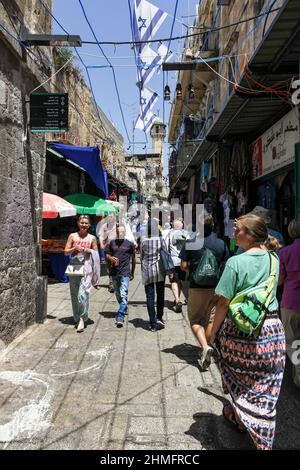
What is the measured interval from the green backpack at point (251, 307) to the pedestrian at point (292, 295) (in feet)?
4.77

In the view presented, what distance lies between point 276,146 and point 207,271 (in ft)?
12.3

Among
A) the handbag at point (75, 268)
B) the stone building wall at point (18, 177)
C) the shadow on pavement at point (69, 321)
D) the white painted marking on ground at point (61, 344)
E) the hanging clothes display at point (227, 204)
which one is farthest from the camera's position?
the hanging clothes display at point (227, 204)

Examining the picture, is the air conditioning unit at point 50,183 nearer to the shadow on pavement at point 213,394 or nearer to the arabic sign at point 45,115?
the arabic sign at point 45,115

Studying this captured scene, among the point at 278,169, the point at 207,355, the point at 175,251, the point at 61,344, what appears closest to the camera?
the point at 207,355

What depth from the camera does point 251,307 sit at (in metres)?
2.57

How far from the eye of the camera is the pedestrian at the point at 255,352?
2613mm

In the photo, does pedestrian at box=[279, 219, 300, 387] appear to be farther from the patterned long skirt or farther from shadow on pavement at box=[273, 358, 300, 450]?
the patterned long skirt

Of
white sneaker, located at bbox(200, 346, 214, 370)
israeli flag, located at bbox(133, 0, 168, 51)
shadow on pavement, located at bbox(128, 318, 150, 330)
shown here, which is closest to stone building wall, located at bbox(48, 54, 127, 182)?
israeli flag, located at bbox(133, 0, 168, 51)

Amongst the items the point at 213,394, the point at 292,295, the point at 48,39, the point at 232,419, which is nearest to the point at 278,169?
the point at 292,295

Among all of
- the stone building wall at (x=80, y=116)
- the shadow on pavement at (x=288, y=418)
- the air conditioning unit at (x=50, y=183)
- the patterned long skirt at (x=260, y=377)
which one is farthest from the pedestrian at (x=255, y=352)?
the air conditioning unit at (x=50, y=183)

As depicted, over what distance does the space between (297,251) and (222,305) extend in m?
1.63

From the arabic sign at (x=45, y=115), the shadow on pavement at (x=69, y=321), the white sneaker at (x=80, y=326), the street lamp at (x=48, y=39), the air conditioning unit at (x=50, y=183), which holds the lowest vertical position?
the shadow on pavement at (x=69, y=321)

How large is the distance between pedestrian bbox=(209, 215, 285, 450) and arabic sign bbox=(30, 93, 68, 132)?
3891 millimetres

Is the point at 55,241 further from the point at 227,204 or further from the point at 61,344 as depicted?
the point at 61,344
